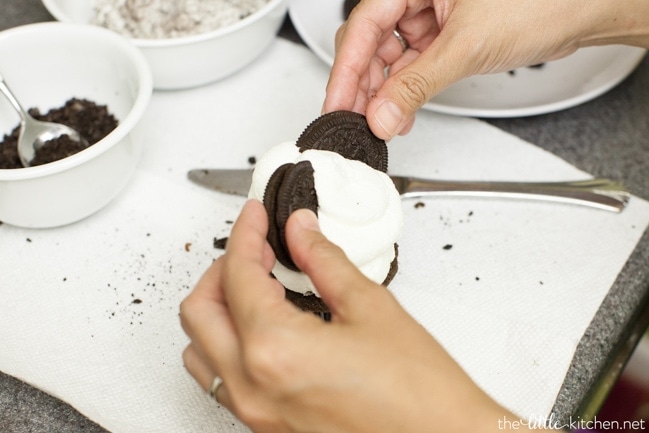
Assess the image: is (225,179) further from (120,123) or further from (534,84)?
(534,84)

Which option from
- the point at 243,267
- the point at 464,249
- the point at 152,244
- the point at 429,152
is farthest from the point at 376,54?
the point at 243,267

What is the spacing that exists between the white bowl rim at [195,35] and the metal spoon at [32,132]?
0.69ft

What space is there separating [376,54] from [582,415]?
0.73 meters

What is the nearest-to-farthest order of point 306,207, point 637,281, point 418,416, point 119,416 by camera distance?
point 418,416, point 306,207, point 119,416, point 637,281

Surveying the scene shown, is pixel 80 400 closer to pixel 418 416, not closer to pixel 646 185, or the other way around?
pixel 418 416

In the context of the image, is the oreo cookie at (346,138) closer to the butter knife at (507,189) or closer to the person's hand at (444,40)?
the person's hand at (444,40)

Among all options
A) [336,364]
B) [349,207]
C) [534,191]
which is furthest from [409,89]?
[336,364]

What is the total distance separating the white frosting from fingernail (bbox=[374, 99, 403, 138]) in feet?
0.25

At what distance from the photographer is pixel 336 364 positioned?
0.54 m

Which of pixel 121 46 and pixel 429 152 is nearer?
pixel 121 46

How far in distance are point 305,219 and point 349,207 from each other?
0.10 m

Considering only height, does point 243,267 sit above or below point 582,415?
above

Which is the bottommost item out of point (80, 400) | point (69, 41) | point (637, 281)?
point (80, 400)

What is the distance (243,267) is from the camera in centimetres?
61
